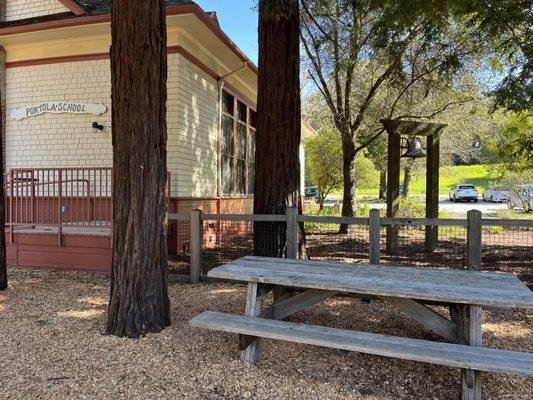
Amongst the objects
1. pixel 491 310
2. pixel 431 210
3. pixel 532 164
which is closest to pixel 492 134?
pixel 532 164

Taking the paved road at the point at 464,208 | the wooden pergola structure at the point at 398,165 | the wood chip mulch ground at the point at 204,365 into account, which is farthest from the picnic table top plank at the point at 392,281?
the paved road at the point at 464,208

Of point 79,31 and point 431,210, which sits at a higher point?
point 79,31

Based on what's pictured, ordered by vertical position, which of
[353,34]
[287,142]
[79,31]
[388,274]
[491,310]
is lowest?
[491,310]

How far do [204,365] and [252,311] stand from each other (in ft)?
1.81

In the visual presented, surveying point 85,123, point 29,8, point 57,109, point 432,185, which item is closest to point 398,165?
point 432,185

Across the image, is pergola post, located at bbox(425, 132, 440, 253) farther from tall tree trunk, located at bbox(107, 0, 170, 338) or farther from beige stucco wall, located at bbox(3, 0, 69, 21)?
beige stucco wall, located at bbox(3, 0, 69, 21)

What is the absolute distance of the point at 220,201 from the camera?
10.7 meters

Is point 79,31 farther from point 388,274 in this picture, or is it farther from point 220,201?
point 388,274

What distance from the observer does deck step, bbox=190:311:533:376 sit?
2559 mm

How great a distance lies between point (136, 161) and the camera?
154 inches

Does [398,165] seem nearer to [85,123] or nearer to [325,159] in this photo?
[85,123]

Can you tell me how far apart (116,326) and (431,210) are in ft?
22.8

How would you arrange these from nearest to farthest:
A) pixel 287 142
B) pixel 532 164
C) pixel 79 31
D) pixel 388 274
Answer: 1. pixel 388 274
2. pixel 287 142
3. pixel 79 31
4. pixel 532 164

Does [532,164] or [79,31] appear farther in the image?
[532,164]
